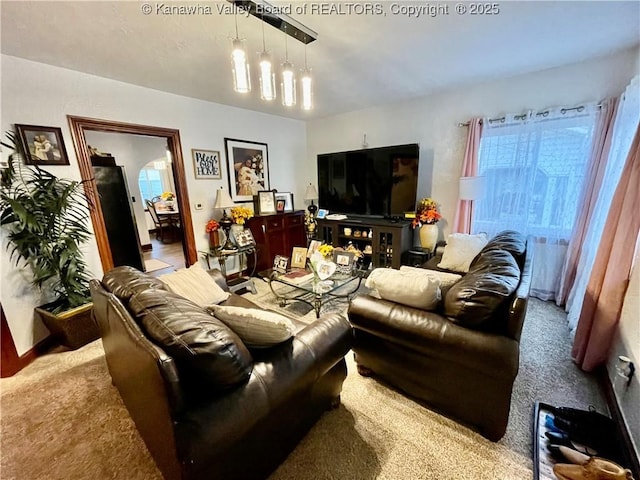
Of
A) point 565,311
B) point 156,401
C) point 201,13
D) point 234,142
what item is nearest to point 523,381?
point 565,311

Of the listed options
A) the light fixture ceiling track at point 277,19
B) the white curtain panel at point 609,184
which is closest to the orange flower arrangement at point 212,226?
the light fixture ceiling track at point 277,19

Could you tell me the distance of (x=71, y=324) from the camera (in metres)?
2.15

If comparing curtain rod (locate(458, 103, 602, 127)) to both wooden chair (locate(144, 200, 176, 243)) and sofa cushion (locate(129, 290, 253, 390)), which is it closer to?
sofa cushion (locate(129, 290, 253, 390))

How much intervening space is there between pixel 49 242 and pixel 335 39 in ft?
8.97

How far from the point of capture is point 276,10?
1585mm

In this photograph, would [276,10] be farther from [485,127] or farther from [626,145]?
[626,145]

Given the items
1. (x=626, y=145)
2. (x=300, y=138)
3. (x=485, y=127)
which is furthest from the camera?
(x=300, y=138)

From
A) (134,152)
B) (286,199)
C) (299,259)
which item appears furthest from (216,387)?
(134,152)

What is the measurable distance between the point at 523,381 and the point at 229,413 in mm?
1944

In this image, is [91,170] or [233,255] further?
[233,255]

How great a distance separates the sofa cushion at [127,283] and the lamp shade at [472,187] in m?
3.14

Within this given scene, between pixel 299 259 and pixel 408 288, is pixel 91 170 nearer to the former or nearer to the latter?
pixel 299 259

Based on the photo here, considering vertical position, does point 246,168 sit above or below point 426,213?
above

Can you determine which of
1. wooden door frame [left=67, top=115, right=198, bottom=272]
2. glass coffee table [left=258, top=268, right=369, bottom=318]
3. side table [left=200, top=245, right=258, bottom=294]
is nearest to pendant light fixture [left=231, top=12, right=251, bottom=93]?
glass coffee table [left=258, top=268, right=369, bottom=318]
